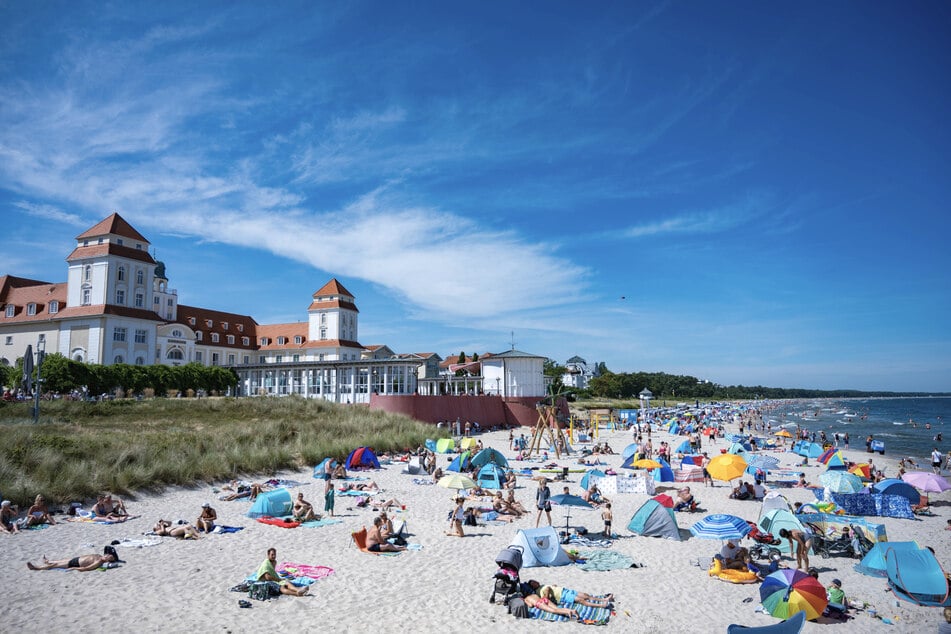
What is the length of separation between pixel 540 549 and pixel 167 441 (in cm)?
1527

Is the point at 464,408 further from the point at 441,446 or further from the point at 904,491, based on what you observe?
the point at 904,491

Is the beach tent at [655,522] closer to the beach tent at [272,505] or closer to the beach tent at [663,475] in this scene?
the beach tent at [663,475]

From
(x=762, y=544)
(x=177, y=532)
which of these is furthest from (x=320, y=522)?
(x=762, y=544)

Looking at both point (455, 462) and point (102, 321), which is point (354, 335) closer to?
point (102, 321)

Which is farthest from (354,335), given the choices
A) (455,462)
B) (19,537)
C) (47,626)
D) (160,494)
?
(47,626)

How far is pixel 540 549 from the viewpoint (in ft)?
36.6

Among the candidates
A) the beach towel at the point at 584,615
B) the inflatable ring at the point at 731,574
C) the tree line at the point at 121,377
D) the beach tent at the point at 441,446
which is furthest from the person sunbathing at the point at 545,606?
the tree line at the point at 121,377

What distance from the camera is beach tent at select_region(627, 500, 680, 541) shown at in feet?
43.8

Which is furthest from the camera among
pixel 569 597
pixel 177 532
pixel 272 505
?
pixel 272 505

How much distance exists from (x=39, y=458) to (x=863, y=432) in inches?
2534

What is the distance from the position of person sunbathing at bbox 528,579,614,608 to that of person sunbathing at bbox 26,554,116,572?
24.7ft

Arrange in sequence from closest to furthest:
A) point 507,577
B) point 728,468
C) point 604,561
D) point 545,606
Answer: point 545,606 < point 507,577 < point 604,561 < point 728,468

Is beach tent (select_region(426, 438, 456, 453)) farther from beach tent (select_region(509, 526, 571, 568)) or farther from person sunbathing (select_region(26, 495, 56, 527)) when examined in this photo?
person sunbathing (select_region(26, 495, 56, 527))

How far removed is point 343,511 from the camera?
15633mm
